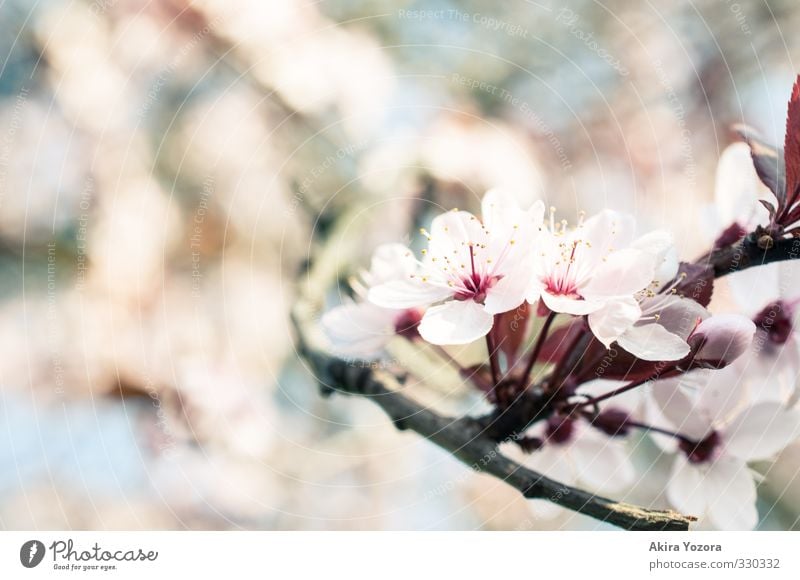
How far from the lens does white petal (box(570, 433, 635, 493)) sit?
569 millimetres

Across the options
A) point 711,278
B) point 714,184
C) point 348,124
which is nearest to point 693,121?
point 714,184

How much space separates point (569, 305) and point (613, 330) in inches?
1.4

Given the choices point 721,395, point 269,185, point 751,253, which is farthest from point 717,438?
point 269,185

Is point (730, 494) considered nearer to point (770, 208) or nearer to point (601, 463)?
point (601, 463)

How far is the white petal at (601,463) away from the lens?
0.57 meters

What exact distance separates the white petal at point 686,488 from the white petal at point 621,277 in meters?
0.19

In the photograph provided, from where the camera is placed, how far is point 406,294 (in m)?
0.52

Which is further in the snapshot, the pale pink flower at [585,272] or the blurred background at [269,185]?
the blurred background at [269,185]

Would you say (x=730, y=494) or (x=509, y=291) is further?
(x=730, y=494)
